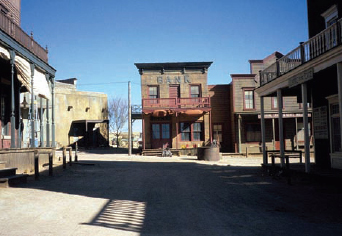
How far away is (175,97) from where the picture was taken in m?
28.2

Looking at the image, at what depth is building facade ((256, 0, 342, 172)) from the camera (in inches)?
397

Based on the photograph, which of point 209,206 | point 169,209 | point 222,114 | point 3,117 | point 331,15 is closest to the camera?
point 169,209

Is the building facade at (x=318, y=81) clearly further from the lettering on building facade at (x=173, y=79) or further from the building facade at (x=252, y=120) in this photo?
the lettering on building facade at (x=173, y=79)

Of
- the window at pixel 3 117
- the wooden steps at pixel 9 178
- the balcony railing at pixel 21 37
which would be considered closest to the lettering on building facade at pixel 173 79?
the balcony railing at pixel 21 37

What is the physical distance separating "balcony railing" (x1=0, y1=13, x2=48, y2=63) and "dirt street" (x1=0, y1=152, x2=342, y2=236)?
21.6 feet

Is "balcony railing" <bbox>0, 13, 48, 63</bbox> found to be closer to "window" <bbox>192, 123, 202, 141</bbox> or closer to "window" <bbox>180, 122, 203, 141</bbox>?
"window" <bbox>180, 122, 203, 141</bbox>

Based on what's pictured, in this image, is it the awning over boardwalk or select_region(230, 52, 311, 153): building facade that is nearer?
the awning over boardwalk

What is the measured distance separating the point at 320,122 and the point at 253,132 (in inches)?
580

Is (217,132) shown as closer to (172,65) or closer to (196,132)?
(196,132)

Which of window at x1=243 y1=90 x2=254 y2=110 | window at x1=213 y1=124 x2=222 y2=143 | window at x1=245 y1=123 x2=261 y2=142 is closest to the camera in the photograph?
window at x1=243 y1=90 x2=254 y2=110

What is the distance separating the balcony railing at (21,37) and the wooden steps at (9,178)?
5.52 meters

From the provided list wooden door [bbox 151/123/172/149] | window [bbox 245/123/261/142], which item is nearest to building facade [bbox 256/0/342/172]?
window [bbox 245/123/261/142]

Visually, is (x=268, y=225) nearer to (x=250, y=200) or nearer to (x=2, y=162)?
(x=250, y=200)

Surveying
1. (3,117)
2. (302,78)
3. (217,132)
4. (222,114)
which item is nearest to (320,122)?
(302,78)
